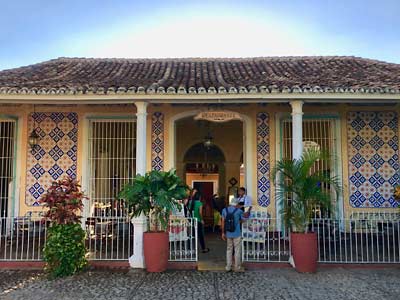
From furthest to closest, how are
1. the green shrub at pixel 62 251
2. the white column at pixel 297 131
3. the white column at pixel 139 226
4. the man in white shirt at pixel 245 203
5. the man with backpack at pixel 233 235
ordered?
the man in white shirt at pixel 245 203 → the white column at pixel 297 131 → the white column at pixel 139 226 → the man with backpack at pixel 233 235 → the green shrub at pixel 62 251

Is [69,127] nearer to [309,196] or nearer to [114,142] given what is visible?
[114,142]

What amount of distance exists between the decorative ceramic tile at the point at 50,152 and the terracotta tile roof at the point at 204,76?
A: 118 cm

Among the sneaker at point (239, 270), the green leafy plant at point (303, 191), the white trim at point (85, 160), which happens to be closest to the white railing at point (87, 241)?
the white trim at point (85, 160)

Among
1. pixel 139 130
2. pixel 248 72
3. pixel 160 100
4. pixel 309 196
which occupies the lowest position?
pixel 309 196

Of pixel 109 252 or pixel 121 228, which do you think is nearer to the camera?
pixel 109 252

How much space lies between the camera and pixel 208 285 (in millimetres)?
6199

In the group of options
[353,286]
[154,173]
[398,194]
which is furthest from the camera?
[398,194]

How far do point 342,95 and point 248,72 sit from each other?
312 cm

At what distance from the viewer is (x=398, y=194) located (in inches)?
352

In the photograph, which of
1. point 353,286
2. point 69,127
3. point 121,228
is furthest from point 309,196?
point 69,127

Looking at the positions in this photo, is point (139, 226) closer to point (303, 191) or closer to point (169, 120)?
point (303, 191)

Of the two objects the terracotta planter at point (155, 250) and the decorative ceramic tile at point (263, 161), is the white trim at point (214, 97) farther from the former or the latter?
the terracotta planter at point (155, 250)

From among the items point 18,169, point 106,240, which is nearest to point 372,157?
point 106,240

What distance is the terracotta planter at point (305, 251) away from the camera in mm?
6888
